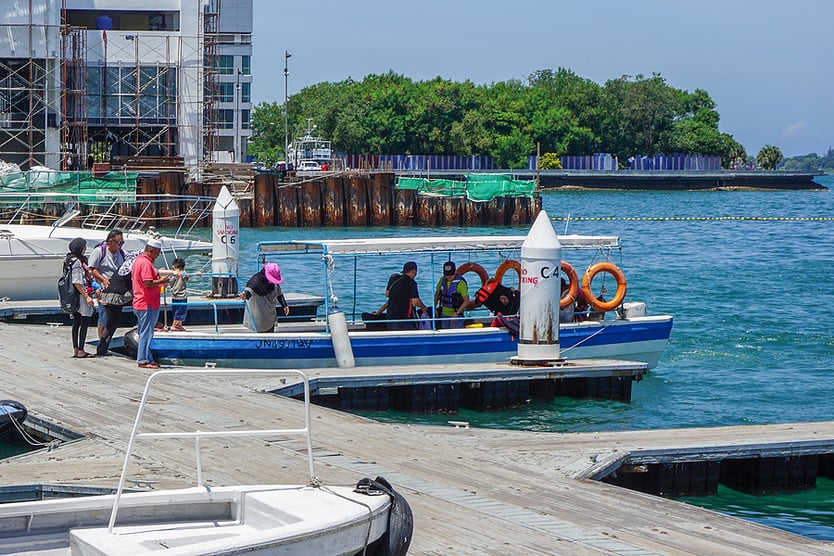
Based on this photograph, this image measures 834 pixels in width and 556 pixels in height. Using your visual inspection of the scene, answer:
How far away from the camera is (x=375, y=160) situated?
135m

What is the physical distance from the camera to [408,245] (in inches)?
781

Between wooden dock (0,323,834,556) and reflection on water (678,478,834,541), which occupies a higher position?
wooden dock (0,323,834,556)

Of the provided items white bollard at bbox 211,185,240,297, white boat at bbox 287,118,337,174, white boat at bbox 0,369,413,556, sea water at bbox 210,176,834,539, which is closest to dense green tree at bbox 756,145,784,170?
white boat at bbox 287,118,337,174

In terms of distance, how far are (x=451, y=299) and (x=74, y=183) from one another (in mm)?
35123

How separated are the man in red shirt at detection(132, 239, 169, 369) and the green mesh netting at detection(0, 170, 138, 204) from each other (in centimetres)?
2827

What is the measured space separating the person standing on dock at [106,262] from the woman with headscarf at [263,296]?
1.98 m

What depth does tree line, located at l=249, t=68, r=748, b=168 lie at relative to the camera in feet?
456

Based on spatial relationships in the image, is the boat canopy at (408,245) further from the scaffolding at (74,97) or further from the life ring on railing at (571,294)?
the scaffolding at (74,97)

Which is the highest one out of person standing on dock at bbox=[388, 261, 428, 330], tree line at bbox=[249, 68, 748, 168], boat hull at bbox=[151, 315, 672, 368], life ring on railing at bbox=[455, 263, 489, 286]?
tree line at bbox=[249, 68, 748, 168]

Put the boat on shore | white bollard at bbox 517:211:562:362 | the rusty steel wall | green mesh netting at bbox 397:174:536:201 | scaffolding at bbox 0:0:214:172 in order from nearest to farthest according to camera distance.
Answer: white bollard at bbox 517:211:562:362 < the boat on shore < the rusty steel wall < scaffolding at bbox 0:0:214:172 < green mesh netting at bbox 397:174:536:201

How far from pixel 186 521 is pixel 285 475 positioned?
303 cm

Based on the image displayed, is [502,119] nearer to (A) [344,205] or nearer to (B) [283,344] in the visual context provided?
(A) [344,205]

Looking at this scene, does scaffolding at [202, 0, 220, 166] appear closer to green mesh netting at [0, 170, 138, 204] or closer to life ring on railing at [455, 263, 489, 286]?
green mesh netting at [0, 170, 138, 204]

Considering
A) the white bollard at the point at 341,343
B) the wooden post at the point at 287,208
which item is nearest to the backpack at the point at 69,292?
the white bollard at the point at 341,343
